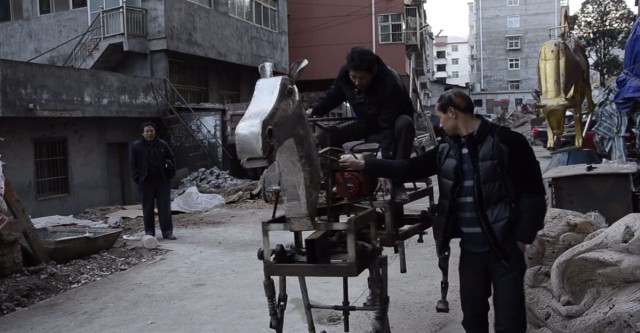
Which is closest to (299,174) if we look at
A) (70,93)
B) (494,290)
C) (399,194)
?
(399,194)

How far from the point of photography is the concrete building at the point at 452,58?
87.2 metres

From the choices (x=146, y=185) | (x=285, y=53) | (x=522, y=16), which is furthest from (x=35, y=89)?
(x=522, y=16)

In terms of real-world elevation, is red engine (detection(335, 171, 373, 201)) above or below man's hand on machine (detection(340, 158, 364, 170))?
below

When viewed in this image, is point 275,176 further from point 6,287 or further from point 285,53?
A: point 285,53

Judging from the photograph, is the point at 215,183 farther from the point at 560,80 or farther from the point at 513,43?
the point at 513,43

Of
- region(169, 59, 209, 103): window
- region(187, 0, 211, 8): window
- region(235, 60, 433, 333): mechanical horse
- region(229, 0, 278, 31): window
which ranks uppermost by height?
region(229, 0, 278, 31): window

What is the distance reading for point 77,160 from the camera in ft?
44.4

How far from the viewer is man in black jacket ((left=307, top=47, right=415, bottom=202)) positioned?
3639mm

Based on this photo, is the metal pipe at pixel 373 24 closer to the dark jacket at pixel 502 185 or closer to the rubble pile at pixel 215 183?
the rubble pile at pixel 215 183

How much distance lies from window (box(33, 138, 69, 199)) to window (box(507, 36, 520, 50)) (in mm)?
43763

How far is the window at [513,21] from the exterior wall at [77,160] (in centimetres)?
4163

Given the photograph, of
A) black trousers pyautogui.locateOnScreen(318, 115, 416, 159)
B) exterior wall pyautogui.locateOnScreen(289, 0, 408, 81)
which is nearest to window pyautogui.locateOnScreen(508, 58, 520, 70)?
exterior wall pyautogui.locateOnScreen(289, 0, 408, 81)

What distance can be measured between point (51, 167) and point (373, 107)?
1106 centimetres

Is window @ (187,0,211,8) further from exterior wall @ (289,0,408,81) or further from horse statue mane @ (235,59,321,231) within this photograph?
horse statue mane @ (235,59,321,231)
